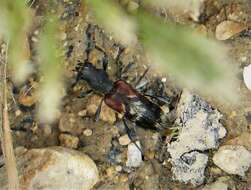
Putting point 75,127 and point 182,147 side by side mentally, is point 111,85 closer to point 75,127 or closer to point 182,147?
point 75,127

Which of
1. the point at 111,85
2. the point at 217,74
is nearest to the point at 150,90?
the point at 111,85

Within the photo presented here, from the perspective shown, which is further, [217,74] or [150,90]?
[150,90]

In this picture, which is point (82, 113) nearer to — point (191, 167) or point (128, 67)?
point (128, 67)

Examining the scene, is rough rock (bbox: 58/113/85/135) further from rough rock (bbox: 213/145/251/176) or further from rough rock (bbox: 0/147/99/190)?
rough rock (bbox: 213/145/251/176)

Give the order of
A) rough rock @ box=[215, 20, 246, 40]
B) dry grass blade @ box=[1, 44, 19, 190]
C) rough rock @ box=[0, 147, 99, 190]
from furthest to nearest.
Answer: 1. rough rock @ box=[215, 20, 246, 40]
2. rough rock @ box=[0, 147, 99, 190]
3. dry grass blade @ box=[1, 44, 19, 190]

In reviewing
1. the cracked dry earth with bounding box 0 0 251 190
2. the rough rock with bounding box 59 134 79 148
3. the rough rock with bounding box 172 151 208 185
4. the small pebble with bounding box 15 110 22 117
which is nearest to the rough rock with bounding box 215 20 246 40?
the cracked dry earth with bounding box 0 0 251 190

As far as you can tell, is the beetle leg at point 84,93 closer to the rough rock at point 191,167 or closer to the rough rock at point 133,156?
the rough rock at point 133,156
